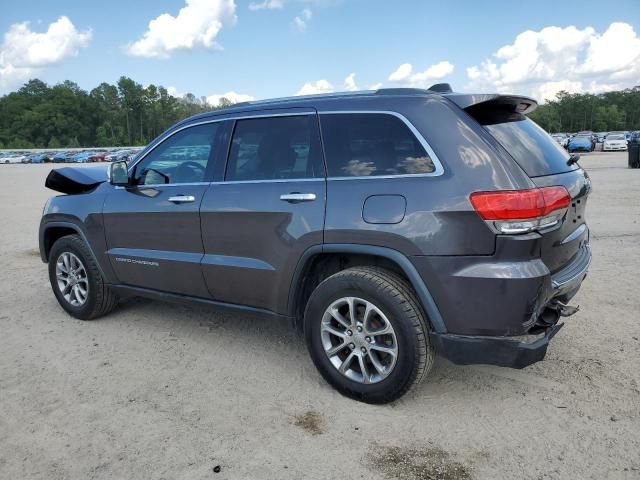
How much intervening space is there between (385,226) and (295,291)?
2.67ft

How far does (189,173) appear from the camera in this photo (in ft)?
13.7

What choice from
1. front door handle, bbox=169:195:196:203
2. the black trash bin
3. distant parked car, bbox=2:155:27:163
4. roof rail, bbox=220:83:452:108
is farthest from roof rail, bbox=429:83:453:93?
distant parked car, bbox=2:155:27:163

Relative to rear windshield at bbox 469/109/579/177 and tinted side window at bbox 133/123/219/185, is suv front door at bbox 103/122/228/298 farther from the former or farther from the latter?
rear windshield at bbox 469/109/579/177

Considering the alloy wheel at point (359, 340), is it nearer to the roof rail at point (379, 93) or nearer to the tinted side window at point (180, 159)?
the roof rail at point (379, 93)

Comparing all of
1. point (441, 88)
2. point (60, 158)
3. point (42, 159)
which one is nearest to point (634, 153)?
point (441, 88)

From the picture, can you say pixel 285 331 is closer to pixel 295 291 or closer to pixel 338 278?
pixel 295 291

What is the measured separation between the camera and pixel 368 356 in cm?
331

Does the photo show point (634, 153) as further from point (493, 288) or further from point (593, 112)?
point (593, 112)

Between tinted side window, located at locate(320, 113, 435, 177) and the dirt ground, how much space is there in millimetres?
1434

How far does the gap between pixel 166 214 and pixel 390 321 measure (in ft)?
→ 6.54

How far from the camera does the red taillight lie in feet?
9.25

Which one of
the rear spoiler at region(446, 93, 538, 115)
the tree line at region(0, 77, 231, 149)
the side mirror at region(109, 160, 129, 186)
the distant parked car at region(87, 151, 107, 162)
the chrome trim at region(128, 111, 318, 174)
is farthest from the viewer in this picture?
the tree line at region(0, 77, 231, 149)

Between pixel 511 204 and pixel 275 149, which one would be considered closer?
pixel 511 204

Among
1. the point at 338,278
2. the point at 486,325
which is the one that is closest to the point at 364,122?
the point at 338,278
